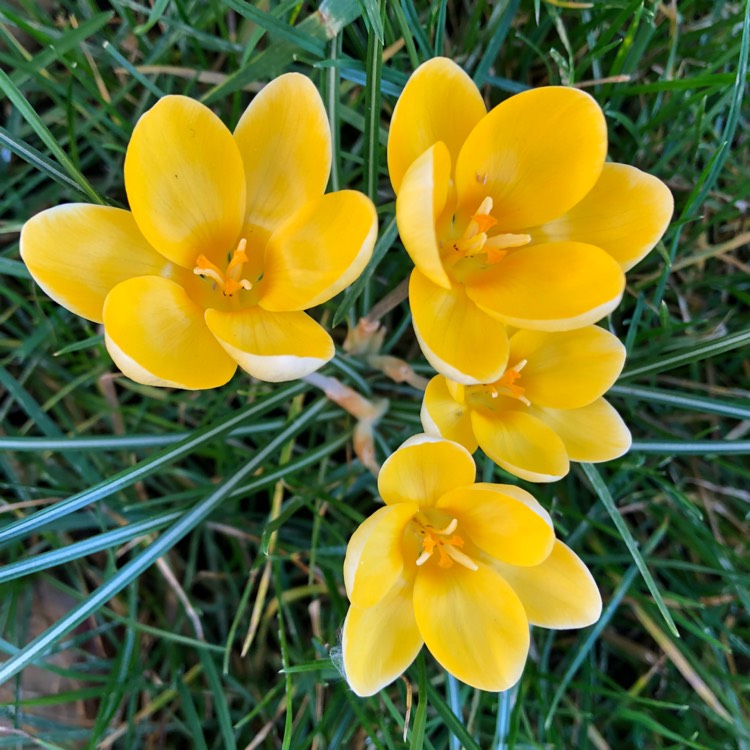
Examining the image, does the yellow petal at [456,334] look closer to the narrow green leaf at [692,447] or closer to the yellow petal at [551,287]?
the yellow petal at [551,287]

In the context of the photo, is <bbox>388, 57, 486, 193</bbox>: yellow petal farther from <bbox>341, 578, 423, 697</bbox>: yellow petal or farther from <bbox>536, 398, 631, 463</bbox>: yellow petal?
<bbox>341, 578, 423, 697</bbox>: yellow petal

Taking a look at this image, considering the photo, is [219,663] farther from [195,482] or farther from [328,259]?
[328,259]

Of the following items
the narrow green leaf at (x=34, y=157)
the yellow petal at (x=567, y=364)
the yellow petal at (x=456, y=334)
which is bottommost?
the yellow petal at (x=567, y=364)

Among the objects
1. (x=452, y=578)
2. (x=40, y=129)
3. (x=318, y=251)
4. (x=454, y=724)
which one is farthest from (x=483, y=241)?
(x=454, y=724)

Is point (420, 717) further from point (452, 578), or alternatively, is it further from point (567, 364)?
point (567, 364)

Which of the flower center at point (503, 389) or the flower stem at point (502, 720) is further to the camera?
Answer: the flower stem at point (502, 720)

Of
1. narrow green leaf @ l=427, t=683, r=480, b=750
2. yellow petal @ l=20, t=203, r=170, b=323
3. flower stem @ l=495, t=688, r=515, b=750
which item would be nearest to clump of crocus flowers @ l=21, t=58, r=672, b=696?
yellow petal @ l=20, t=203, r=170, b=323

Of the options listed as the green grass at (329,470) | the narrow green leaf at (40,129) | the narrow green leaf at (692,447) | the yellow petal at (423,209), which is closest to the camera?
the yellow petal at (423,209)

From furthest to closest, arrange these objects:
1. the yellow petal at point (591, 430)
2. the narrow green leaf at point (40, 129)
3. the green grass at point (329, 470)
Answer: the green grass at point (329, 470)
the yellow petal at point (591, 430)
the narrow green leaf at point (40, 129)

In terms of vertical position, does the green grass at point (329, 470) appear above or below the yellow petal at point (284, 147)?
below

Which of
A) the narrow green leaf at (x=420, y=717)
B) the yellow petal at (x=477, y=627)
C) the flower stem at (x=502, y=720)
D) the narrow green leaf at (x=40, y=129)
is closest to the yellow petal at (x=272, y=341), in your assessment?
the narrow green leaf at (x=40, y=129)
